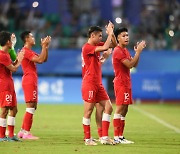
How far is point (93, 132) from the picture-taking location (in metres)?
16.9

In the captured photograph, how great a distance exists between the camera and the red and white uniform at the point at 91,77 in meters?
13.8

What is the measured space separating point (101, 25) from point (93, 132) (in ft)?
55.1

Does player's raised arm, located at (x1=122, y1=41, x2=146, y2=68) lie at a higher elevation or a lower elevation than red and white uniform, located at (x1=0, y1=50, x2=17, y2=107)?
higher

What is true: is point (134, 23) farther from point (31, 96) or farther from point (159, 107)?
point (31, 96)

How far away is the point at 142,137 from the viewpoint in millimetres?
15602

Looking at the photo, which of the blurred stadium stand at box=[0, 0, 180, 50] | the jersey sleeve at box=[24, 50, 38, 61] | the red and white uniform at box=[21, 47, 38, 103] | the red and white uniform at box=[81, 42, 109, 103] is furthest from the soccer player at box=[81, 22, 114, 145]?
the blurred stadium stand at box=[0, 0, 180, 50]

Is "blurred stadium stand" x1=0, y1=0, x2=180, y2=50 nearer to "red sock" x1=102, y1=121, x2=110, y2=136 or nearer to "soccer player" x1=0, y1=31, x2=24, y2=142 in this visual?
"soccer player" x1=0, y1=31, x2=24, y2=142

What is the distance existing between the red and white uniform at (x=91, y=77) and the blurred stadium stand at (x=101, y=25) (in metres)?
16.0

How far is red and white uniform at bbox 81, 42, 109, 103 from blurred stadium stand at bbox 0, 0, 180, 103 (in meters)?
16.0

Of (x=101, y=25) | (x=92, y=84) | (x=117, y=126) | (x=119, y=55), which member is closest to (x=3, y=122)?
(x=92, y=84)

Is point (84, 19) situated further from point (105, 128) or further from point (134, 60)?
point (105, 128)

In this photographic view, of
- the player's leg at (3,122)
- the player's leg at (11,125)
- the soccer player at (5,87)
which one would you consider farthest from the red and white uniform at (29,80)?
the player's leg at (3,122)

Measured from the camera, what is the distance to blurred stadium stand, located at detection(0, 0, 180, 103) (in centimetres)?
3027

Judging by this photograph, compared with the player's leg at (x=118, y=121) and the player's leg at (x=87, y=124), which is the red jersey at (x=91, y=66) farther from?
the player's leg at (x=118, y=121)
